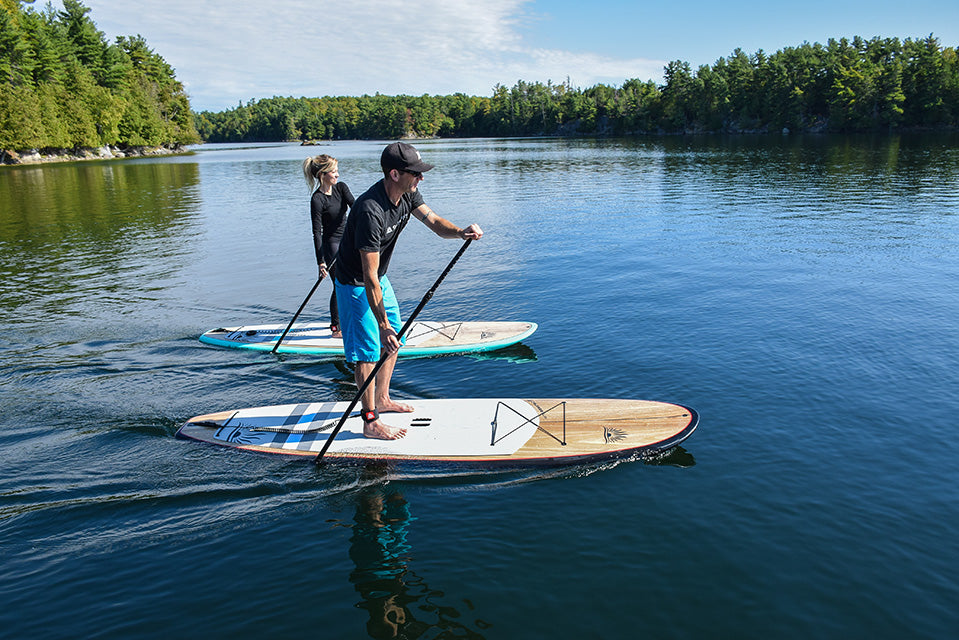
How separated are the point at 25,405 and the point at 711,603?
8866mm

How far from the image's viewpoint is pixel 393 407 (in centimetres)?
738

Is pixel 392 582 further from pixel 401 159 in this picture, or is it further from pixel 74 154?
pixel 74 154

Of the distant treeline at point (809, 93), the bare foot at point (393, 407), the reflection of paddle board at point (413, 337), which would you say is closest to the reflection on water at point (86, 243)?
the reflection of paddle board at point (413, 337)

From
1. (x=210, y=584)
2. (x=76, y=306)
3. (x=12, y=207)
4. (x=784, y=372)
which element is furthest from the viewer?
(x=12, y=207)

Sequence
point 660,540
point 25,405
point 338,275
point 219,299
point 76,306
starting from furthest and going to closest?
point 219,299, point 76,306, point 25,405, point 338,275, point 660,540

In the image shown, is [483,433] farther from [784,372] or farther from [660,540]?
[784,372]

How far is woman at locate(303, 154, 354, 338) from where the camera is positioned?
966 centimetres

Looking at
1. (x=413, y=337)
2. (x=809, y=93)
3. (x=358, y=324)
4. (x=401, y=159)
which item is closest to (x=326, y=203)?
(x=413, y=337)

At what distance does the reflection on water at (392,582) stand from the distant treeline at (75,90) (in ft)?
278

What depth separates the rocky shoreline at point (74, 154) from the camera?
72.4 metres

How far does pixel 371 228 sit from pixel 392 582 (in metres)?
3.25

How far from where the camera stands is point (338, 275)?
252 inches

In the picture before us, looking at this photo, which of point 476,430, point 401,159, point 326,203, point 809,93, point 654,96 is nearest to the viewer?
point 401,159

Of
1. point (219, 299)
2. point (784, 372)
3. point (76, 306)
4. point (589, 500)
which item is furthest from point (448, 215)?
point (589, 500)
